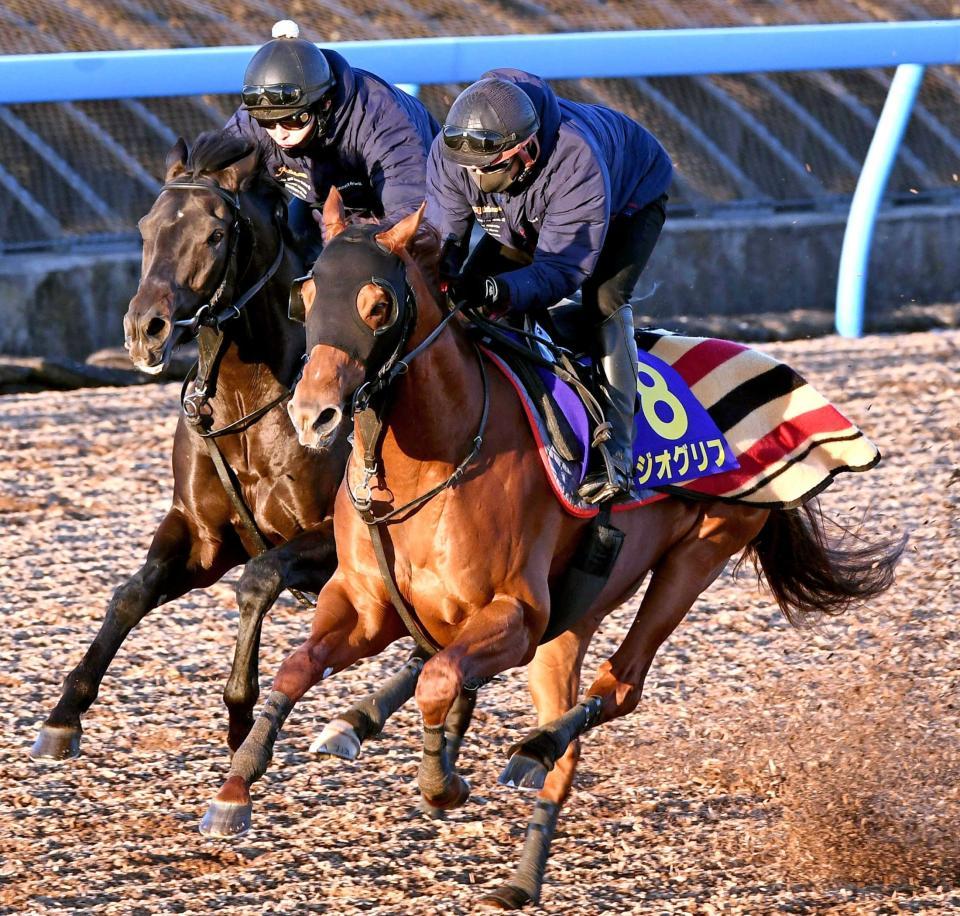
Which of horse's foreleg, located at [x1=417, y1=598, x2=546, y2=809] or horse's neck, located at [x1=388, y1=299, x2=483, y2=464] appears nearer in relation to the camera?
horse's foreleg, located at [x1=417, y1=598, x2=546, y2=809]

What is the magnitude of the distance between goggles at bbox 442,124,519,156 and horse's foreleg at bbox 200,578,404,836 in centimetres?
105

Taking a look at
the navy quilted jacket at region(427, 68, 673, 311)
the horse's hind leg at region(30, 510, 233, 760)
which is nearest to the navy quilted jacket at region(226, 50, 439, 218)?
the navy quilted jacket at region(427, 68, 673, 311)

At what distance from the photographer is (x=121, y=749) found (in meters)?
4.64

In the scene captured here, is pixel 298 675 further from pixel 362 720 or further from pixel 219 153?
pixel 219 153


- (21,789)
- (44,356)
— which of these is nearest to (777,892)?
(21,789)

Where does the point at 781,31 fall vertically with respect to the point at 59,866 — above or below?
above

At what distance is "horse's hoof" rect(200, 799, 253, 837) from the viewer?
131 inches

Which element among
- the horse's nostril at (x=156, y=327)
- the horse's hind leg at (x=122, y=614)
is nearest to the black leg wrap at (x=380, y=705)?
the horse's hind leg at (x=122, y=614)

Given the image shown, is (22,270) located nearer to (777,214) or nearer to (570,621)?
(777,214)

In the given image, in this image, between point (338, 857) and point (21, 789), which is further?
point (21, 789)

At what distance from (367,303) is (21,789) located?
1.94 m

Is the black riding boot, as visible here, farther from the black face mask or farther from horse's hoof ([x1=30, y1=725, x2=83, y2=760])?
horse's hoof ([x1=30, y1=725, x2=83, y2=760])

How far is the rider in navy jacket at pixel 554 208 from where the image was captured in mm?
3664

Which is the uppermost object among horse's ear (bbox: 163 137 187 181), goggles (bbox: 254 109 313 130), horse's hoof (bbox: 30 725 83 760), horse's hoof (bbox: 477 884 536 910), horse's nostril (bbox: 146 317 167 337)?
goggles (bbox: 254 109 313 130)
